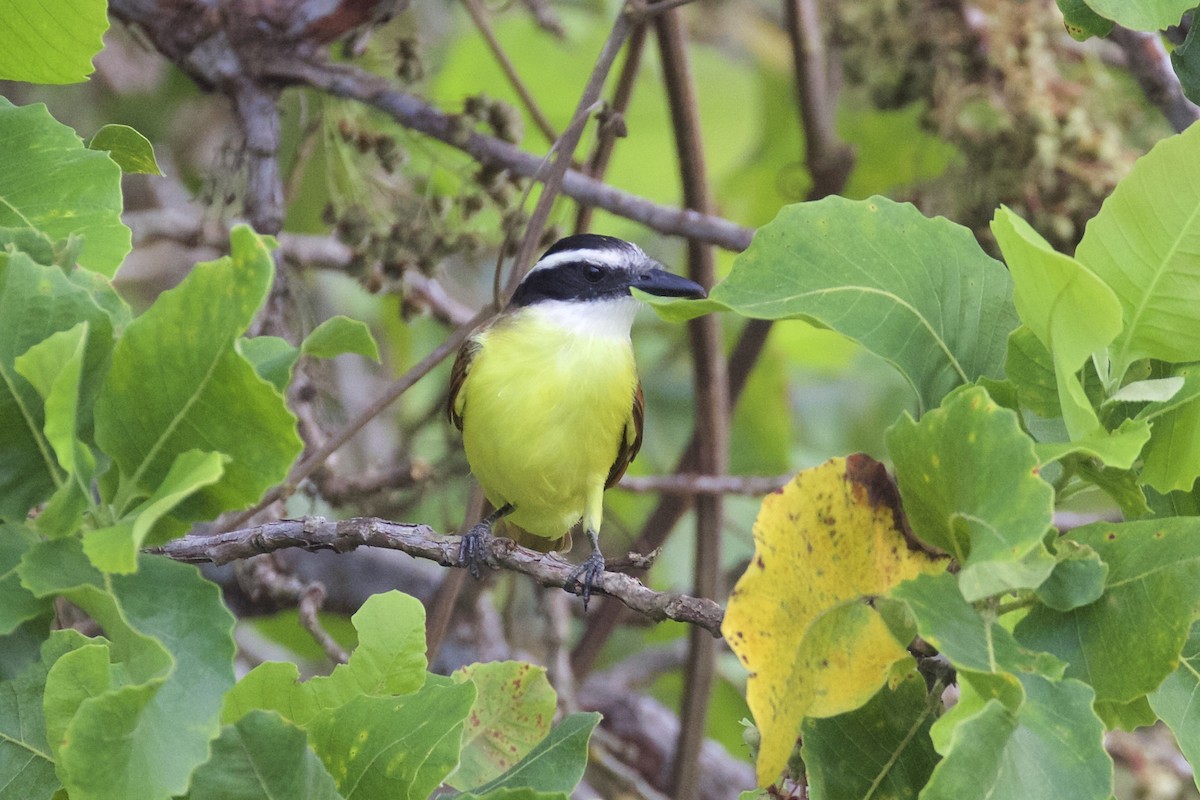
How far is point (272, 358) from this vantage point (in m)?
1.38

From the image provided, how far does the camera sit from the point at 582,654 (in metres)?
3.80

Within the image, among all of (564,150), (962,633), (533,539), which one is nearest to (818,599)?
(962,633)

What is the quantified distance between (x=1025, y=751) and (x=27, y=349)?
39.7 inches

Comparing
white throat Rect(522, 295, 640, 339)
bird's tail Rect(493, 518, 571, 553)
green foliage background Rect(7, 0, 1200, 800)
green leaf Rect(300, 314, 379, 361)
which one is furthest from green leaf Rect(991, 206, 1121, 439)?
bird's tail Rect(493, 518, 571, 553)

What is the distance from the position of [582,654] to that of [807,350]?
158 cm

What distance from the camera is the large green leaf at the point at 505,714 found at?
5.66ft

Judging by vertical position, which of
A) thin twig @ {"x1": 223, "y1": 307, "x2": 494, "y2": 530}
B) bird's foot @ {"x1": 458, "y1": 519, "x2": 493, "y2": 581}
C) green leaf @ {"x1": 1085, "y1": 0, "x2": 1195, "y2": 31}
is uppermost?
green leaf @ {"x1": 1085, "y1": 0, "x2": 1195, "y2": 31}

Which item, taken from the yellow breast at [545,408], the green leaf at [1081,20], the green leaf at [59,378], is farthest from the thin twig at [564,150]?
the green leaf at [59,378]

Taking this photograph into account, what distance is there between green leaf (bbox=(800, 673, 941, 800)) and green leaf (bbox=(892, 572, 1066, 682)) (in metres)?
0.17

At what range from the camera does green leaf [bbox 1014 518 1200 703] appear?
1313 millimetres

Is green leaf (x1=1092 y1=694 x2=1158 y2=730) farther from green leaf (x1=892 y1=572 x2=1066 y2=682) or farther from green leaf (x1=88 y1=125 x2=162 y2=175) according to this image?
green leaf (x1=88 y1=125 x2=162 y2=175)

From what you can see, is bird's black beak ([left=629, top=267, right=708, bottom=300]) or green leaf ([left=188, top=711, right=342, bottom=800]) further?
bird's black beak ([left=629, top=267, right=708, bottom=300])

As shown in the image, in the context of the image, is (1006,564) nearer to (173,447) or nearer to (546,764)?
(546,764)

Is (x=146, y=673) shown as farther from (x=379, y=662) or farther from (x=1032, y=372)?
(x=1032, y=372)
